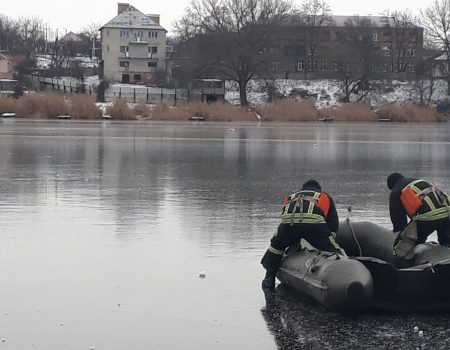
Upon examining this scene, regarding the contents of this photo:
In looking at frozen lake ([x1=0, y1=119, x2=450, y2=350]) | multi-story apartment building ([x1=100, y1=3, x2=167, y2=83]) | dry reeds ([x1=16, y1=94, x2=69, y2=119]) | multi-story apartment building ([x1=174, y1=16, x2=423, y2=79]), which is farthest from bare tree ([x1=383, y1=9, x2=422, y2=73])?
frozen lake ([x1=0, y1=119, x2=450, y2=350])

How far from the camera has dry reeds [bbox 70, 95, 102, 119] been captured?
7419 centimetres

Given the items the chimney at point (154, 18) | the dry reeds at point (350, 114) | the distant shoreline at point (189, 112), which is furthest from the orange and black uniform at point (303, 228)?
the chimney at point (154, 18)

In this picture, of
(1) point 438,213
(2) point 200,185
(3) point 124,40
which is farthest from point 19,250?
(3) point 124,40

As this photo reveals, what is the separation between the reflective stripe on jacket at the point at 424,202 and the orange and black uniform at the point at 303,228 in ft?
2.73

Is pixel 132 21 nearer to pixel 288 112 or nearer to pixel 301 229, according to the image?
pixel 288 112

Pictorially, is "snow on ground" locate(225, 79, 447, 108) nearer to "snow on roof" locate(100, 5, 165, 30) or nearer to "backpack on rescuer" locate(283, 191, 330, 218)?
"snow on roof" locate(100, 5, 165, 30)

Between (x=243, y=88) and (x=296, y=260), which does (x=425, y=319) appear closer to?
(x=296, y=260)

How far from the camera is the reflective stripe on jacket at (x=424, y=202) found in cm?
974

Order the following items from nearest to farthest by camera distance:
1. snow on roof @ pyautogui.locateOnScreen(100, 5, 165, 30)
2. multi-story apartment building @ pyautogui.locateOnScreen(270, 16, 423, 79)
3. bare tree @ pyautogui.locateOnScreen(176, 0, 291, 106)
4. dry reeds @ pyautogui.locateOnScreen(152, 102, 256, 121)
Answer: dry reeds @ pyautogui.locateOnScreen(152, 102, 256, 121)
bare tree @ pyautogui.locateOnScreen(176, 0, 291, 106)
multi-story apartment building @ pyautogui.locateOnScreen(270, 16, 423, 79)
snow on roof @ pyautogui.locateOnScreen(100, 5, 165, 30)

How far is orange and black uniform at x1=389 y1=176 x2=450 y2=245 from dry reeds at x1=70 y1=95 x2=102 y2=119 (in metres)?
65.3

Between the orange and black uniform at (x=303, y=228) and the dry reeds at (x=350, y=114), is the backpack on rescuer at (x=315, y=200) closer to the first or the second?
the orange and black uniform at (x=303, y=228)

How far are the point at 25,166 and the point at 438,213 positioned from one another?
679 inches

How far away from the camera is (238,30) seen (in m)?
103

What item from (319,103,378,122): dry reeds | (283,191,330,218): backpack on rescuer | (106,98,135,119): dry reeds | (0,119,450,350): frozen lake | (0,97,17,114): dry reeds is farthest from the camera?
(319,103,378,122): dry reeds
